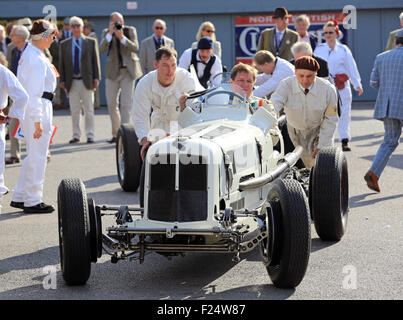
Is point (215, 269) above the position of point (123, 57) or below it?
below

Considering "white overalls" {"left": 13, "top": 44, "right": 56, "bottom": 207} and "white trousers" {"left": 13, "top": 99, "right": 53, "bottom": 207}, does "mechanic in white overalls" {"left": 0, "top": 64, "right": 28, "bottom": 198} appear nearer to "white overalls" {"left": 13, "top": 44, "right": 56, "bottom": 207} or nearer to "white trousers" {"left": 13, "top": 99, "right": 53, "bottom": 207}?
"white overalls" {"left": 13, "top": 44, "right": 56, "bottom": 207}

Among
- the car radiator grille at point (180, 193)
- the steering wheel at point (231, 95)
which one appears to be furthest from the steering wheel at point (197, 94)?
the car radiator grille at point (180, 193)

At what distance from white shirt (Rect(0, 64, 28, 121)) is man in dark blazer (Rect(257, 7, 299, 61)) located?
23.1ft

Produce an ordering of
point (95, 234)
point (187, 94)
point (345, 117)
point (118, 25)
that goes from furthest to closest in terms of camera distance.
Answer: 1. point (118, 25)
2. point (345, 117)
3. point (187, 94)
4. point (95, 234)

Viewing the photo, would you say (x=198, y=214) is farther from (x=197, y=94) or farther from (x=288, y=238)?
(x=197, y=94)

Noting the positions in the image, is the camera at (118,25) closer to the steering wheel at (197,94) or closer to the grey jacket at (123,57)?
the grey jacket at (123,57)

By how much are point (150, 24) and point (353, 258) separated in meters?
18.9

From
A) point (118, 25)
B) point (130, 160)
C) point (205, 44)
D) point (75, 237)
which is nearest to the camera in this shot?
point (75, 237)

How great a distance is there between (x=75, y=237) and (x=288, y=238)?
159cm

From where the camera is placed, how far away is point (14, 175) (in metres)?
13.8

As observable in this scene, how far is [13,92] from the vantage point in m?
9.28

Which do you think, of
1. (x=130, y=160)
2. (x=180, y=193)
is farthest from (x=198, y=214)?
(x=130, y=160)
